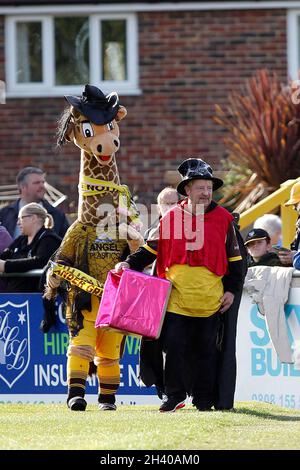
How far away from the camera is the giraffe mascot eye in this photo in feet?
33.9

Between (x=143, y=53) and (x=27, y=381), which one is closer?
(x=27, y=381)

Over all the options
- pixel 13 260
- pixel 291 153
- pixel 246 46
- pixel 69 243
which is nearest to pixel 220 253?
pixel 69 243

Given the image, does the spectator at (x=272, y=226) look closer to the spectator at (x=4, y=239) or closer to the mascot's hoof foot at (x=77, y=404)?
the spectator at (x=4, y=239)

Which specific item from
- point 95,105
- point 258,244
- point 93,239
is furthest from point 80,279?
point 258,244

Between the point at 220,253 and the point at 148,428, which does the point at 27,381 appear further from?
the point at 148,428

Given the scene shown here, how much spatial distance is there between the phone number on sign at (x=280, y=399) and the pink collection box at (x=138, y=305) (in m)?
2.18

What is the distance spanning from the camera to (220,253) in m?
9.82

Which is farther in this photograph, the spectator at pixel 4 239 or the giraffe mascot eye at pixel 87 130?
the spectator at pixel 4 239

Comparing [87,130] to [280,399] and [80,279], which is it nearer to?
[80,279]

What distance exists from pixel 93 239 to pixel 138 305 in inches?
32.8

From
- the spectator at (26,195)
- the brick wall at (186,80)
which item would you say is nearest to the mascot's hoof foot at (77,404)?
the spectator at (26,195)

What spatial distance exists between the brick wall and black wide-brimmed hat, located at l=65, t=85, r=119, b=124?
357 inches

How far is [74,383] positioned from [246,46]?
1032 cm

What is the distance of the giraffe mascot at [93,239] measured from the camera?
33.7 ft
